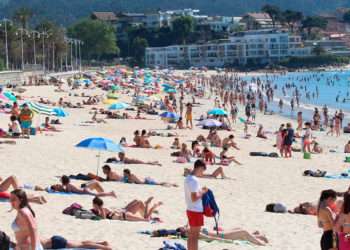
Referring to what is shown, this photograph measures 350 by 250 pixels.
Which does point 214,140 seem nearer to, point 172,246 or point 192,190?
point 172,246

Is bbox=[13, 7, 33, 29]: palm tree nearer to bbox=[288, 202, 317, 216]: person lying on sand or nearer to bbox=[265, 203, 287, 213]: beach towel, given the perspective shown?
bbox=[265, 203, 287, 213]: beach towel

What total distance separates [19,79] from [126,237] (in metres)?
50.4

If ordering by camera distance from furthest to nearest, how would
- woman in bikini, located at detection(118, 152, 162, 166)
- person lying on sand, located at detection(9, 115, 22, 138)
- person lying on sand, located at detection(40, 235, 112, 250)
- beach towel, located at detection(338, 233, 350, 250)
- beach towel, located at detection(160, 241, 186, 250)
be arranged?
person lying on sand, located at detection(9, 115, 22, 138)
woman in bikini, located at detection(118, 152, 162, 166)
beach towel, located at detection(160, 241, 186, 250)
person lying on sand, located at detection(40, 235, 112, 250)
beach towel, located at detection(338, 233, 350, 250)

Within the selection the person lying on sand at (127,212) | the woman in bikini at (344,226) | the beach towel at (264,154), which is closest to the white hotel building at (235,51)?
the beach towel at (264,154)

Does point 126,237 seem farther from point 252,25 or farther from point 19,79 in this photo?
point 252,25

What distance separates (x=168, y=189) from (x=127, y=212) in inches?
128

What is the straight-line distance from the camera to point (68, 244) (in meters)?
8.93

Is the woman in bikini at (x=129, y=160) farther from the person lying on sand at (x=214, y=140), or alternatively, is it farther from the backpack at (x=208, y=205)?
the backpack at (x=208, y=205)

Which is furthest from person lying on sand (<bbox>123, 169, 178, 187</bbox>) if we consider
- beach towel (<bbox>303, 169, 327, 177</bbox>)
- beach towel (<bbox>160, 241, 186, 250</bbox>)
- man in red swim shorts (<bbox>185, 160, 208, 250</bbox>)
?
man in red swim shorts (<bbox>185, 160, 208, 250</bbox>)

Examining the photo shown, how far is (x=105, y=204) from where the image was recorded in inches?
489

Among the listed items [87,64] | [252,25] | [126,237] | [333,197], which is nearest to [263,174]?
[126,237]

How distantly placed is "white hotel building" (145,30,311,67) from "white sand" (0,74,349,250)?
402 ft

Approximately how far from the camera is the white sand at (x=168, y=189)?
10375mm

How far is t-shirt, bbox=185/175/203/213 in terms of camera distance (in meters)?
8.20
